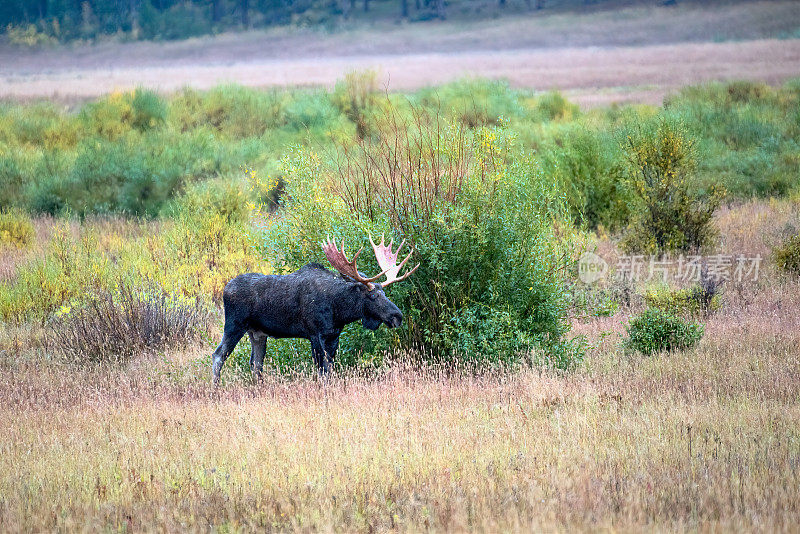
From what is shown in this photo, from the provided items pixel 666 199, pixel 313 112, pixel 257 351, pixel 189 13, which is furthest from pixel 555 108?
pixel 189 13

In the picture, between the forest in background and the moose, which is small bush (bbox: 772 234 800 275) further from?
the forest in background

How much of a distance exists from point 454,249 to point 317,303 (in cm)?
194

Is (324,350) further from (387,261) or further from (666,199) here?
(666,199)

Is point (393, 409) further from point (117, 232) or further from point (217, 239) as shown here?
point (117, 232)

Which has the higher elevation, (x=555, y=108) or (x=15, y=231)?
(x=555, y=108)

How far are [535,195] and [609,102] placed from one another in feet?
99.6

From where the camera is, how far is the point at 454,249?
1041 centimetres

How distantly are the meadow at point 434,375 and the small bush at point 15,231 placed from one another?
0.76 metres

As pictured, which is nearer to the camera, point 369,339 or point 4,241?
point 369,339

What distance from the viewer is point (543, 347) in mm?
10555

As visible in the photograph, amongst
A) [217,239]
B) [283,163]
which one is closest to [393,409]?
[283,163]

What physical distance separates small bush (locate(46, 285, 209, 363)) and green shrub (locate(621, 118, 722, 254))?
30.6 feet

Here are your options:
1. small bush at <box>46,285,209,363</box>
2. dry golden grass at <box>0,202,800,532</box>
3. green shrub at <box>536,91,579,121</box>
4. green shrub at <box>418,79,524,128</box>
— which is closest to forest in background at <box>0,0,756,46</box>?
green shrub at <box>536,91,579,121</box>

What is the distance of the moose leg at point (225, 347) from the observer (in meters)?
9.76
